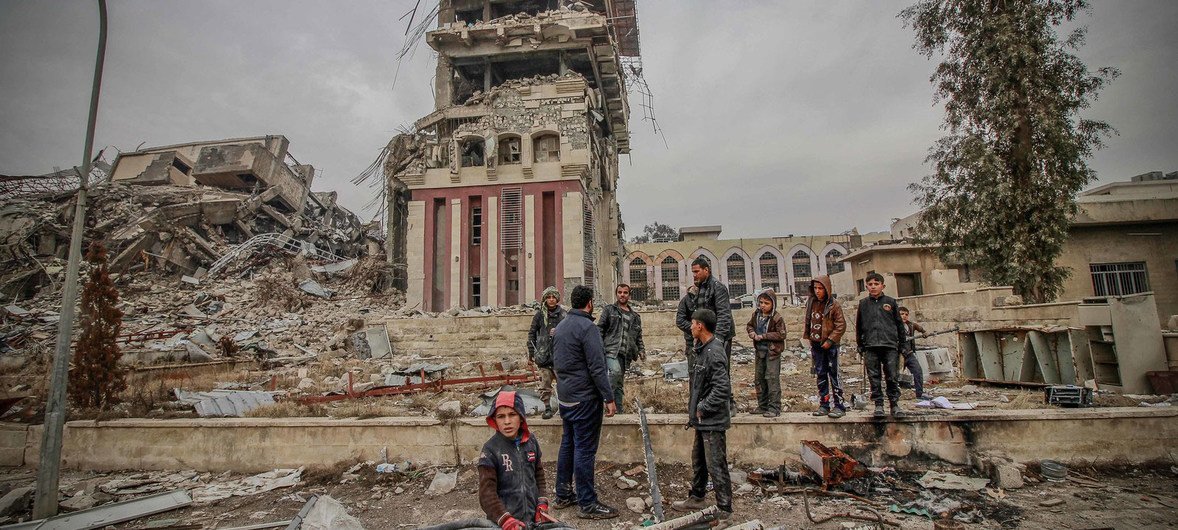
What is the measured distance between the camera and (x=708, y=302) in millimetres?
5031

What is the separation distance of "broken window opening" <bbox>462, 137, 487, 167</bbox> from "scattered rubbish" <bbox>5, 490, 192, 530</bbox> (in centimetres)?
1903

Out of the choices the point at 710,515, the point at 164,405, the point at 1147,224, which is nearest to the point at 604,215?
the point at 1147,224

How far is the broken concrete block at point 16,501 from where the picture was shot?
15.5 feet

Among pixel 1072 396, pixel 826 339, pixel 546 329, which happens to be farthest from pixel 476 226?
pixel 1072 396

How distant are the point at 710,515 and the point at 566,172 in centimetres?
1848

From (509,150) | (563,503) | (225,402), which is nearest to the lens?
(563,503)

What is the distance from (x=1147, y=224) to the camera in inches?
569

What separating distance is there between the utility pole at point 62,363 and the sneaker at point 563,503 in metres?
4.91

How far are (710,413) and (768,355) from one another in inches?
70.2

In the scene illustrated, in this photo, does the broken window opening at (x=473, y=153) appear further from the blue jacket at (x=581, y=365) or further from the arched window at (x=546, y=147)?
the blue jacket at (x=581, y=365)

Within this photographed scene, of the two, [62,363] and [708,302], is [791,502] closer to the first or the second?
[708,302]

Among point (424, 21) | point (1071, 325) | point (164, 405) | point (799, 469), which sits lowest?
point (799, 469)

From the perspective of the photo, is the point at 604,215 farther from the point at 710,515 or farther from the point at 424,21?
the point at 710,515

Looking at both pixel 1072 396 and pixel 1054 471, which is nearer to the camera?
pixel 1054 471
